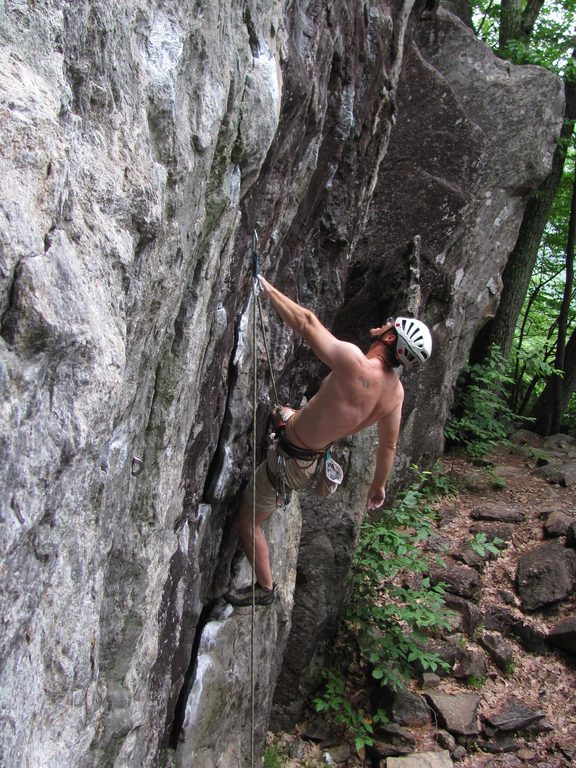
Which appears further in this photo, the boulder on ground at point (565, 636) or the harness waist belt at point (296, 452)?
the boulder on ground at point (565, 636)

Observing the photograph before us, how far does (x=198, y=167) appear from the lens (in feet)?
9.27

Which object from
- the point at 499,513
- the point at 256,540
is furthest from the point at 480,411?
the point at 256,540

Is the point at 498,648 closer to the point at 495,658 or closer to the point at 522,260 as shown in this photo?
the point at 495,658

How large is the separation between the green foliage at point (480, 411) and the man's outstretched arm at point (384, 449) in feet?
18.4

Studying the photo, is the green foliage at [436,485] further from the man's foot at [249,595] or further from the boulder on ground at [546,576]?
the man's foot at [249,595]

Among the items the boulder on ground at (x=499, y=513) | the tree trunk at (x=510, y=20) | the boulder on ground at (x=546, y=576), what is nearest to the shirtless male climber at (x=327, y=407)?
the boulder on ground at (x=546, y=576)

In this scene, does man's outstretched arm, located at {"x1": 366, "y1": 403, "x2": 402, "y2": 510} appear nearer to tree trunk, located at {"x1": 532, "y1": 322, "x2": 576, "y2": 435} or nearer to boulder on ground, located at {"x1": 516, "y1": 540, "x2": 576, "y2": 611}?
boulder on ground, located at {"x1": 516, "y1": 540, "x2": 576, "y2": 611}

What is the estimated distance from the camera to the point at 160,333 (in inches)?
113

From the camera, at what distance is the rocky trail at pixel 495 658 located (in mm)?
6301

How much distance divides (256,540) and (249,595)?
1.42 feet

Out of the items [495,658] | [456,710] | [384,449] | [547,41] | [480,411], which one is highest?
[547,41]

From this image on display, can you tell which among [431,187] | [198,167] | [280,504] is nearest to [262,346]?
[280,504]

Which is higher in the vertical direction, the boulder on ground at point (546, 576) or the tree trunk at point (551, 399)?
the tree trunk at point (551, 399)

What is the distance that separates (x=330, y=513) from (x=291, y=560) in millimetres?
1148
